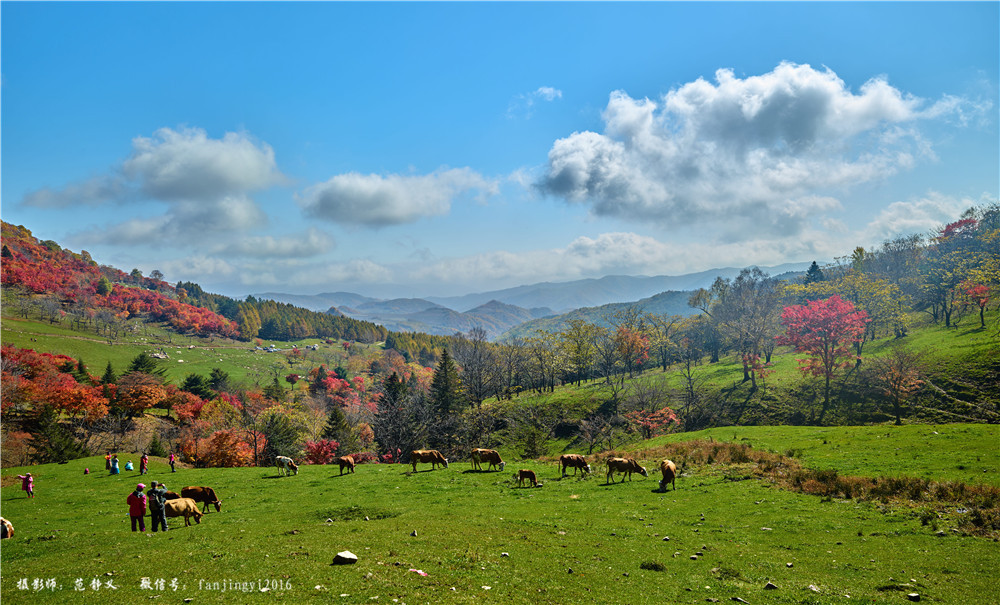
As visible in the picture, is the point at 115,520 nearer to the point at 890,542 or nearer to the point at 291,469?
the point at 291,469

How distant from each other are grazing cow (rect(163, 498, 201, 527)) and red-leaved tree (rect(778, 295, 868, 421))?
237 feet

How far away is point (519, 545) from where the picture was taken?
47.1 feet

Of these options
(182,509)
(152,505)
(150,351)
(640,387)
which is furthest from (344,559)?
(150,351)

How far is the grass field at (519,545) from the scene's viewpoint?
33.8 ft

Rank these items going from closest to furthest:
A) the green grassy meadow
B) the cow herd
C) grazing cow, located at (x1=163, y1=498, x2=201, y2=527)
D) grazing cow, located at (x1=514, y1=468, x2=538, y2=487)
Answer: grazing cow, located at (x1=163, y1=498, x2=201, y2=527)
the cow herd
grazing cow, located at (x1=514, y1=468, x2=538, y2=487)
the green grassy meadow

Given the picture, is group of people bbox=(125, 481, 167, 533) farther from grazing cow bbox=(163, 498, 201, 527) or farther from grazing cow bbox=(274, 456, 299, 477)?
grazing cow bbox=(274, 456, 299, 477)

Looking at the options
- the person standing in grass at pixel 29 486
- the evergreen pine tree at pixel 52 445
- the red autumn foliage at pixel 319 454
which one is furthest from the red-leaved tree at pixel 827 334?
the evergreen pine tree at pixel 52 445

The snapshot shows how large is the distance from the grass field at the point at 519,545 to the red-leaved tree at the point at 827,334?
3660 cm

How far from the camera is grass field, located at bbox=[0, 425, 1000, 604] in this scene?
1031 cm

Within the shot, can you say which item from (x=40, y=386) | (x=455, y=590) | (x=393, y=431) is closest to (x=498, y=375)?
(x=393, y=431)

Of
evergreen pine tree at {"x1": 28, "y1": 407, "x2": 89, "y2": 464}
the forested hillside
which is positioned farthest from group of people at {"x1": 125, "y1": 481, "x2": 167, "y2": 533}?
evergreen pine tree at {"x1": 28, "y1": 407, "x2": 89, "y2": 464}

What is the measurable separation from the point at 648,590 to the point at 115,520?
1018 inches

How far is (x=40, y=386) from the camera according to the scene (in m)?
70.7

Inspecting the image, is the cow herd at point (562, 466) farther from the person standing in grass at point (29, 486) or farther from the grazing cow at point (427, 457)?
the person standing in grass at point (29, 486)
